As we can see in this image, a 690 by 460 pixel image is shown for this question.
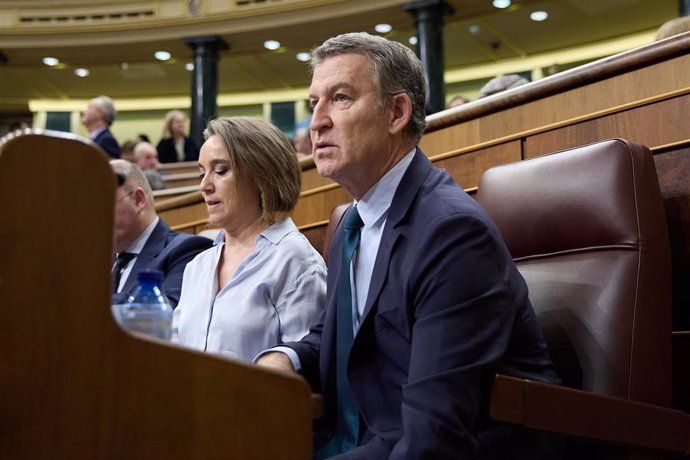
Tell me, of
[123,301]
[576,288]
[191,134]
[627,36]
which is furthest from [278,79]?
[576,288]

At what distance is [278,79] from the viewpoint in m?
7.40

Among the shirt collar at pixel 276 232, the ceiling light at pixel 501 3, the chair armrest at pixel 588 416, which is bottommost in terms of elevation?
the chair armrest at pixel 588 416

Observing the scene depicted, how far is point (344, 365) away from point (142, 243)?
89cm

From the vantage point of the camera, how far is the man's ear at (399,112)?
3.20 feet

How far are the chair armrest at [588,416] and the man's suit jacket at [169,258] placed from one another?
2.92 ft

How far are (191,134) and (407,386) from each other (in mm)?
5382

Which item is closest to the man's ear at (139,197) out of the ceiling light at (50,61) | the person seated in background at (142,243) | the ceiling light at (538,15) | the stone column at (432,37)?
the person seated in background at (142,243)

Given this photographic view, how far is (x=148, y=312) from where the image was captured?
85 centimetres

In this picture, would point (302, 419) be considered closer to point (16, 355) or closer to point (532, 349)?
point (16, 355)

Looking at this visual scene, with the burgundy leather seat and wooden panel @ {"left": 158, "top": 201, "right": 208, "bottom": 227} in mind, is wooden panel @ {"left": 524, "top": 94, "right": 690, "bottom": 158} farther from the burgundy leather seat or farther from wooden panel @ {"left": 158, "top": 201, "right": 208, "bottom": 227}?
wooden panel @ {"left": 158, "top": 201, "right": 208, "bottom": 227}

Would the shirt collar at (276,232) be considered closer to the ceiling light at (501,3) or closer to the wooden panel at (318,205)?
the wooden panel at (318,205)

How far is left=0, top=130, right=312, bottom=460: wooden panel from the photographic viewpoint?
50 centimetres

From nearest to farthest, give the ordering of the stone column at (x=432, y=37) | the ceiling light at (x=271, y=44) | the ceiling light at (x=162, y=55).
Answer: the stone column at (x=432, y=37)
the ceiling light at (x=271, y=44)
the ceiling light at (x=162, y=55)

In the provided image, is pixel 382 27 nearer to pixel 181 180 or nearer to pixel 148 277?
pixel 181 180
